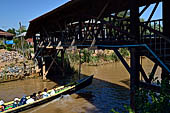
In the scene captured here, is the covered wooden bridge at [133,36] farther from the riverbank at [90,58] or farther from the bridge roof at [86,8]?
the riverbank at [90,58]

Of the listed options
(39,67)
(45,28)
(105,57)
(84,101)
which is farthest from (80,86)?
(105,57)

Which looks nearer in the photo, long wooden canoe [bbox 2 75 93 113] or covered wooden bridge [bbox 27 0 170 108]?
covered wooden bridge [bbox 27 0 170 108]

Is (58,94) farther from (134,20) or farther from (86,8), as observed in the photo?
(134,20)

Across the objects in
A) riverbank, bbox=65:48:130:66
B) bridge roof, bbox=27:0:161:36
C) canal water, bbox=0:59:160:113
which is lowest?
canal water, bbox=0:59:160:113

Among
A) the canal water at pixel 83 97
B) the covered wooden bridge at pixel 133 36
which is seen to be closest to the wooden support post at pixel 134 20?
the covered wooden bridge at pixel 133 36

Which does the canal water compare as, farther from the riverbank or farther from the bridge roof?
the riverbank

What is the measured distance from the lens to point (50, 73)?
1775 centimetres

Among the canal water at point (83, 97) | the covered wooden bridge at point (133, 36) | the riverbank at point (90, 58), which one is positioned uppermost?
the covered wooden bridge at point (133, 36)

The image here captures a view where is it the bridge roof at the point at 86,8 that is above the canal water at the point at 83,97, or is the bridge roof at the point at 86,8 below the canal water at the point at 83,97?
above

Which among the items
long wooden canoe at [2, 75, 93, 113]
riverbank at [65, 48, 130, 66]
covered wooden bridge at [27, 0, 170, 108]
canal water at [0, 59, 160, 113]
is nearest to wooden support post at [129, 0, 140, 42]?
covered wooden bridge at [27, 0, 170, 108]

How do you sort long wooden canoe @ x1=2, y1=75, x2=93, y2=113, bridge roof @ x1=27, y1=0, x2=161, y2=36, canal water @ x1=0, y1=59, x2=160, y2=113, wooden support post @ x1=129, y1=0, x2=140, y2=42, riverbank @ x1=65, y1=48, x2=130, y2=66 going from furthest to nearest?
riverbank @ x1=65, y1=48, x2=130, y2=66 → canal water @ x1=0, y1=59, x2=160, y2=113 → long wooden canoe @ x1=2, y1=75, x2=93, y2=113 → bridge roof @ x1=27, y1=0, x2=161, y2=36 → wooden support post @ x1=129, y1=0, x2=140, y2=42

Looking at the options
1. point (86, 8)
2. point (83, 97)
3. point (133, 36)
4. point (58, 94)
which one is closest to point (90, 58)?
point (83, 97)

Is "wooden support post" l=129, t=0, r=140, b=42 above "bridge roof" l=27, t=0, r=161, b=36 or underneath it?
underneath

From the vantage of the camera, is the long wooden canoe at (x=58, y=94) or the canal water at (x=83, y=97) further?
the canal water at (x=83, y=97)
